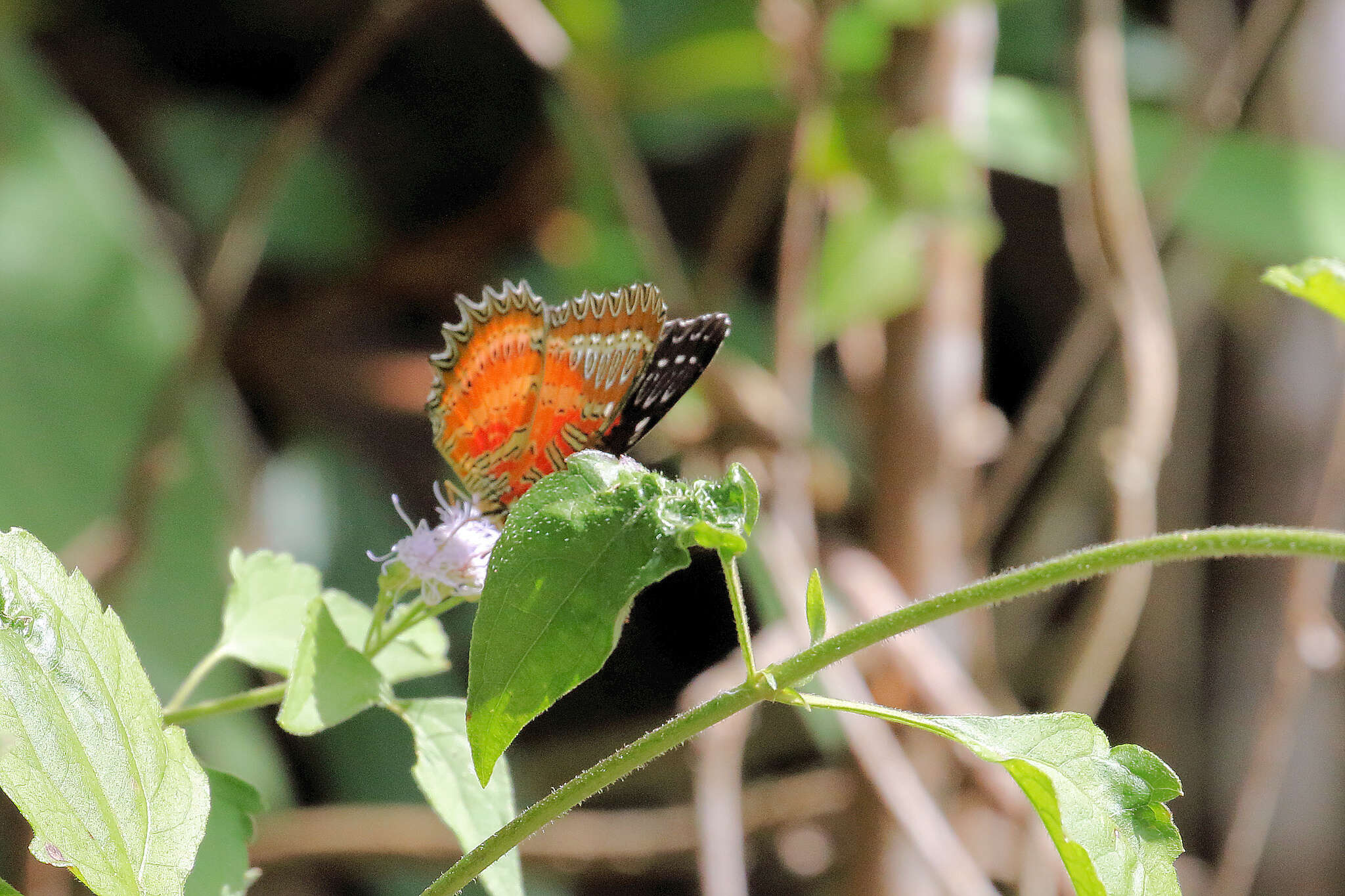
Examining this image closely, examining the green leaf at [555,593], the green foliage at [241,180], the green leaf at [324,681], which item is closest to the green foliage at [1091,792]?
the green leaf at [555,593]

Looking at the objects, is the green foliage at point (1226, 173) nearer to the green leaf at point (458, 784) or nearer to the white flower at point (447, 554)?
the white flower at point (447, 554)

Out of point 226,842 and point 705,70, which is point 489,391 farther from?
point 705,70

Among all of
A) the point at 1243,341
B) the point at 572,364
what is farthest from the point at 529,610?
the point at 1243,341

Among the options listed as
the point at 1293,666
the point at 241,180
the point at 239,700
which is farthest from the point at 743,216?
the point at 239,700

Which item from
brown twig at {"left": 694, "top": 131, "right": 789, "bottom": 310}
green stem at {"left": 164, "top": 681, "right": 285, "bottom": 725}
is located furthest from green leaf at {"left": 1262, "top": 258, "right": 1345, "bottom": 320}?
brown twig at {"left": 694, "top": 131, "right": 789, "bottom": 310}

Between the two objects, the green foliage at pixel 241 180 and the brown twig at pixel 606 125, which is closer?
the brown twig at pixel 606 125

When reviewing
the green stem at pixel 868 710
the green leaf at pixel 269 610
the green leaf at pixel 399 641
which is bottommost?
the green stem at pixel 868 710
